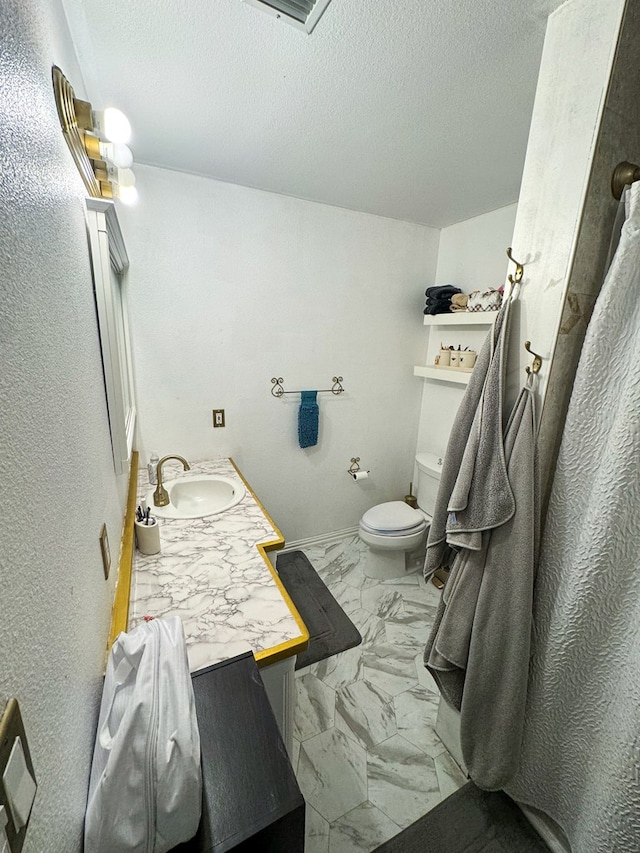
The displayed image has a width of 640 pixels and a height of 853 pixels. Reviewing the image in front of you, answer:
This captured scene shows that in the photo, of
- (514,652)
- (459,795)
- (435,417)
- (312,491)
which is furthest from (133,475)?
(435,417)

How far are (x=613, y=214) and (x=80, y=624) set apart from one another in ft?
5.01

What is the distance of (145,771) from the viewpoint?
0.53m

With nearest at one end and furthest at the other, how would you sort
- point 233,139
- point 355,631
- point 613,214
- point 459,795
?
point 613,214
point 459,795
point 233,139
point 355,631

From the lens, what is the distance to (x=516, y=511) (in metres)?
0.96

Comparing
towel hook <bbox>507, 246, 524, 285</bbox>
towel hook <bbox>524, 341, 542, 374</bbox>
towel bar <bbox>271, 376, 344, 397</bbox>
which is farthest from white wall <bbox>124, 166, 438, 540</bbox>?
towel hook <bbox>524, 341, 542, 374</bbox>

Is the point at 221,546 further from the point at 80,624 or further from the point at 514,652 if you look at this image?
the point at 514,652

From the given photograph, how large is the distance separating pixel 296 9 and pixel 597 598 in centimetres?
175

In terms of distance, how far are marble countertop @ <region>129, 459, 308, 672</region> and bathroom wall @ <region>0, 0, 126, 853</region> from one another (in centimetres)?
28

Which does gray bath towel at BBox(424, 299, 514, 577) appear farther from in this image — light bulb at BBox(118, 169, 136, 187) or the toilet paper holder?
the toilet paper holder

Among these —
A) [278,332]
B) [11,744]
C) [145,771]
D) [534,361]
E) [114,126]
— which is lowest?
[145,771]

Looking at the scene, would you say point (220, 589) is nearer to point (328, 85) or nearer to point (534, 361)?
point (534, 361)

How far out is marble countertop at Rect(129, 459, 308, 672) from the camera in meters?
0.91

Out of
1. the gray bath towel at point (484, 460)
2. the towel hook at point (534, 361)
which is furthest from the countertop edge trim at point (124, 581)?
the towel hook at point (534, 361)

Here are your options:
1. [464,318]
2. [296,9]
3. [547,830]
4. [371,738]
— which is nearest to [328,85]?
[296,9]
